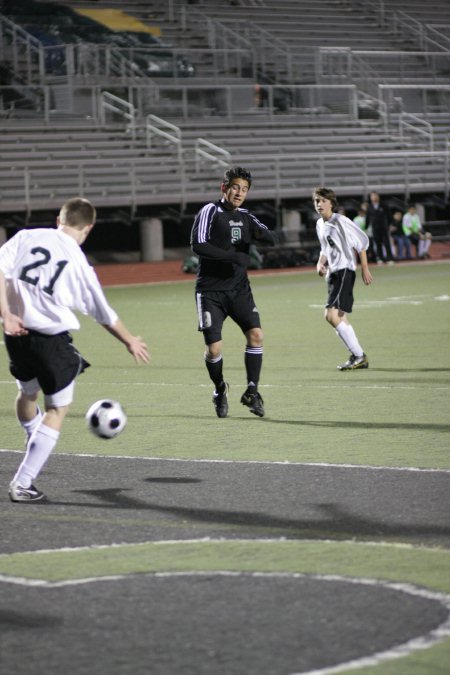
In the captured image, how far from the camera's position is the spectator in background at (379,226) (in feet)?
112

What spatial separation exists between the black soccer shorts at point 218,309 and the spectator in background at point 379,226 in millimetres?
23001

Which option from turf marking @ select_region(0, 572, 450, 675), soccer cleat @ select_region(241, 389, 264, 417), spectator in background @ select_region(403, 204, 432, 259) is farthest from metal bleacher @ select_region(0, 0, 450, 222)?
turf marking @ select_region(0, 572, 450, 675)

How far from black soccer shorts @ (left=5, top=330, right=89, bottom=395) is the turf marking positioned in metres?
1.86

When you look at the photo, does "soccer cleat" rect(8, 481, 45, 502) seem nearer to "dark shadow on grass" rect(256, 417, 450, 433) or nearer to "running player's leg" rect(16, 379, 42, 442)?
"running player's leg" rect(16, 379, 42, 442)

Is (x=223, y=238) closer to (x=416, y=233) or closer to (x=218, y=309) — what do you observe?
(x=218, y=309)

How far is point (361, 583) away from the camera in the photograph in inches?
227

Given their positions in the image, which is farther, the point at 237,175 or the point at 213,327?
the point at 213,327

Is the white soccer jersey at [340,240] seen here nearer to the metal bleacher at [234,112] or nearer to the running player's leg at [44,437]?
the running player's leg at [44,437]

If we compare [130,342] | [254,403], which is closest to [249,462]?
[130,342]

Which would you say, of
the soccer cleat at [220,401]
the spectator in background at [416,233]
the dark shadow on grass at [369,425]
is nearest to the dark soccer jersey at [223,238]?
the soccer cleat at [220,401]

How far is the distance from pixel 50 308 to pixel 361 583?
2800mm

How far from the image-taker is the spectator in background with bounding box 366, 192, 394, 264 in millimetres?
34125

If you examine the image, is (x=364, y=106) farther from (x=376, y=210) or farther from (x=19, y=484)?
(x=19, y=484)

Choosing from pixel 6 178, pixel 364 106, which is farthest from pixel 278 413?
pixel 364 106
